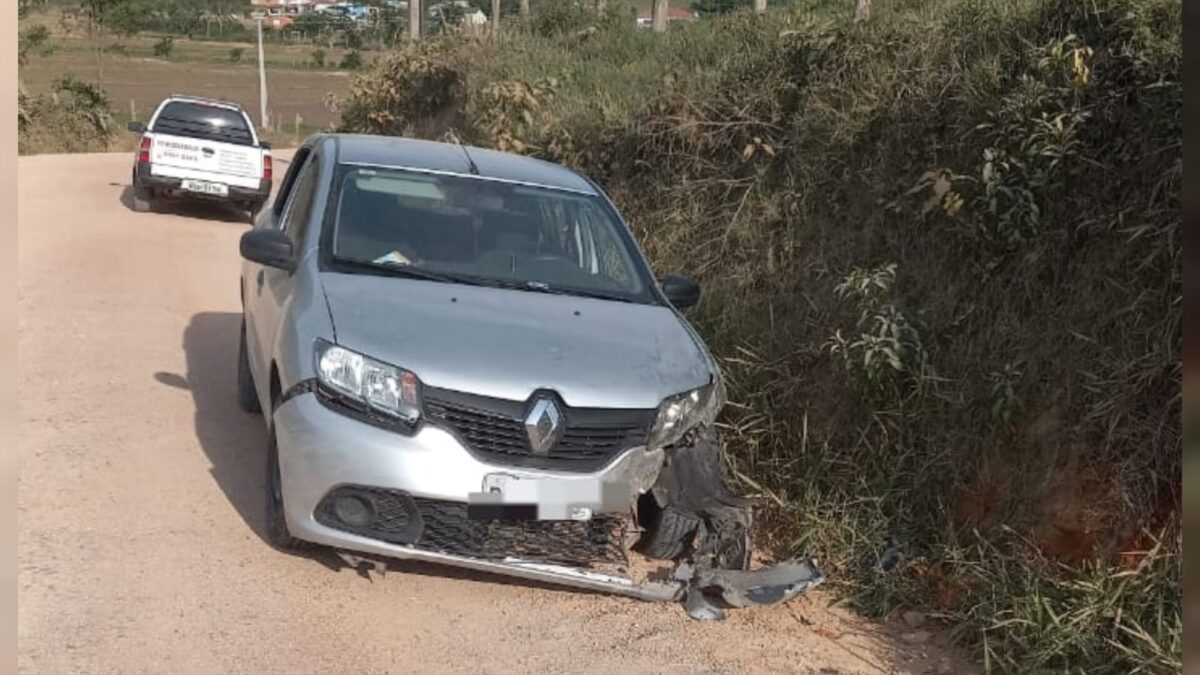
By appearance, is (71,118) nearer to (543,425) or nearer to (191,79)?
(191,79)

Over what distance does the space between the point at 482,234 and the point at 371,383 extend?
4.73 ft

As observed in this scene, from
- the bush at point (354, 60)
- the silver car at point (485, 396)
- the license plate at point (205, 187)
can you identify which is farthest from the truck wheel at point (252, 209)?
the silver car at point (485, 396)

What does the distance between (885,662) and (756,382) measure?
2.23m

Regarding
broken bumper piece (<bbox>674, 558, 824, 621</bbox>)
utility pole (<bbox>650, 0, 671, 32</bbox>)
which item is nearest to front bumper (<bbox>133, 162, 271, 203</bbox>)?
utility pole (<bbox>650, 0, 671, 32</bbox>)

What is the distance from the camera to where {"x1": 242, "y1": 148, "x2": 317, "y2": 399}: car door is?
570cm

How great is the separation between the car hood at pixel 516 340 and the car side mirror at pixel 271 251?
1.05ft

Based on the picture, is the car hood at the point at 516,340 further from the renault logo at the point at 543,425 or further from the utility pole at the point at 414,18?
the utility pole at the point at 414,18

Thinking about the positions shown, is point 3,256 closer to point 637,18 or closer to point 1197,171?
point 1197,171

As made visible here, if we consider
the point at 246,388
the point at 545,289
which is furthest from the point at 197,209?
the point at 545,289

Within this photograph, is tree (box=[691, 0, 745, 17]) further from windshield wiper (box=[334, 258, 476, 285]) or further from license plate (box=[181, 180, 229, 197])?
windshield wiper (box=[334, 258, 476, 285])

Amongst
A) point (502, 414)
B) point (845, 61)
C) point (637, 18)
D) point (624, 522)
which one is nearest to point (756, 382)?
point (624, 522)

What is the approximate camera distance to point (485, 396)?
185 inches

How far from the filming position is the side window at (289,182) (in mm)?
7109

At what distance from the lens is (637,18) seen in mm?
20688
